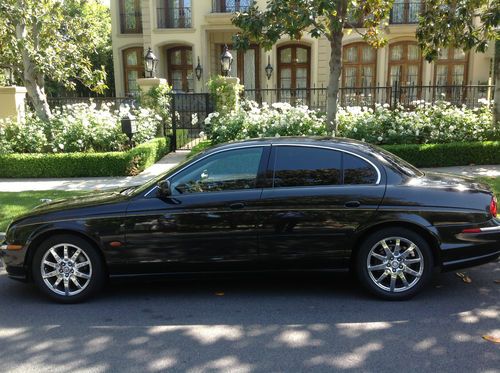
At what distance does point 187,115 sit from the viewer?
1645cm

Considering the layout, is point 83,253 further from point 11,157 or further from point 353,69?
point 353,69

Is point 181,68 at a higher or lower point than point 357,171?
higher

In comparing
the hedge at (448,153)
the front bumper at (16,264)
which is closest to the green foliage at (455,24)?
the hedge at (448,153)

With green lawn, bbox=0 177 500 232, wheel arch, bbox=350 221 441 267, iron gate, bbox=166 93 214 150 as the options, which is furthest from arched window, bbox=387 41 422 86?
wheel arch, bbox=350 221 441 267

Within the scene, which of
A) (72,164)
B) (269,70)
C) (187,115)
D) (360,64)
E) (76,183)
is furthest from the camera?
(360,64)

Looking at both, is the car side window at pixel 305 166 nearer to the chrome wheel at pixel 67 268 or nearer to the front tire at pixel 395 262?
the front tire at pixel 395 262

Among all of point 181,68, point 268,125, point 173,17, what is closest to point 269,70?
point 181,68

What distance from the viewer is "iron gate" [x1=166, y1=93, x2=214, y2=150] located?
15.9 metres

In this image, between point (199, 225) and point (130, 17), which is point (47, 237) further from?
point (130, 17)

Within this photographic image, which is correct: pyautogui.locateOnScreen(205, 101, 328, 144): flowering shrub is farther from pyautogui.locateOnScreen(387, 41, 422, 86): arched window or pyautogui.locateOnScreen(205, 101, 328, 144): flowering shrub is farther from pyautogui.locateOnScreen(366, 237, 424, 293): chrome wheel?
pyautogui.locateOnScreen(387, 41, 422, 86): arched window

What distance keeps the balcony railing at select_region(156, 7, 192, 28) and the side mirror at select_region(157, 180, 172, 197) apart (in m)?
22.3

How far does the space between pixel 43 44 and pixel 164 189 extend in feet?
38.7

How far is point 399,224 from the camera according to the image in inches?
189

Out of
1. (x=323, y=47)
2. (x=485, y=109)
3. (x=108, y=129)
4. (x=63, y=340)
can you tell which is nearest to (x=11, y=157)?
(x=108, y=129)
